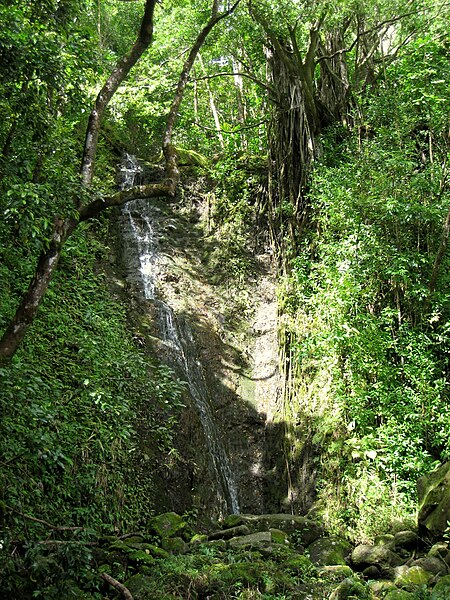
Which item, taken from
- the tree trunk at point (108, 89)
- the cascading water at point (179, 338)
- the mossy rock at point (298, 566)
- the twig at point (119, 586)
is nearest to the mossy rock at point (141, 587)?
the twig at point (119, 586)

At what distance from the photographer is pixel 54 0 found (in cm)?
523

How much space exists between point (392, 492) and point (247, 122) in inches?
388

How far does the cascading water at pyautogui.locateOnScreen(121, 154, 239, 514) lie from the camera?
27.1 feet

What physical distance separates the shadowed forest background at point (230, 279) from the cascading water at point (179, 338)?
23cm

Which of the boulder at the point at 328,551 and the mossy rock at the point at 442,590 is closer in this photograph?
the mossy rock at the point at 442,590

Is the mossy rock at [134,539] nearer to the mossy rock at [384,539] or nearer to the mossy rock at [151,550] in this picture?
the mossy rock at [151,550]

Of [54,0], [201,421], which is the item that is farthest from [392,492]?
[54,0]

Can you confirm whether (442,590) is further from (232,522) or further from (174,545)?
(232,522)

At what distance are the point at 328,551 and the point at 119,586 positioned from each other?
2839 millimetres

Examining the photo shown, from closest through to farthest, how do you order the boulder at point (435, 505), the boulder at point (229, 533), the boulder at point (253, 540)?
the boulder at point (435, 505), the boulder at point (253, 540), the boulder at point (229, 533)

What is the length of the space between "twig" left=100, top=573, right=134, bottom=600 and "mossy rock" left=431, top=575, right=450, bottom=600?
242 cm

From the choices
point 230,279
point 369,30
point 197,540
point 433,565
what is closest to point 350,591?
point 433,565

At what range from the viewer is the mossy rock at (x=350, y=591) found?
473cm

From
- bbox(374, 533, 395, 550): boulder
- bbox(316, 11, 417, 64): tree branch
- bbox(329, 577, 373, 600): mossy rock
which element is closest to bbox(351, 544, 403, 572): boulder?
bbox(374, 533, 395, 550): boulder
